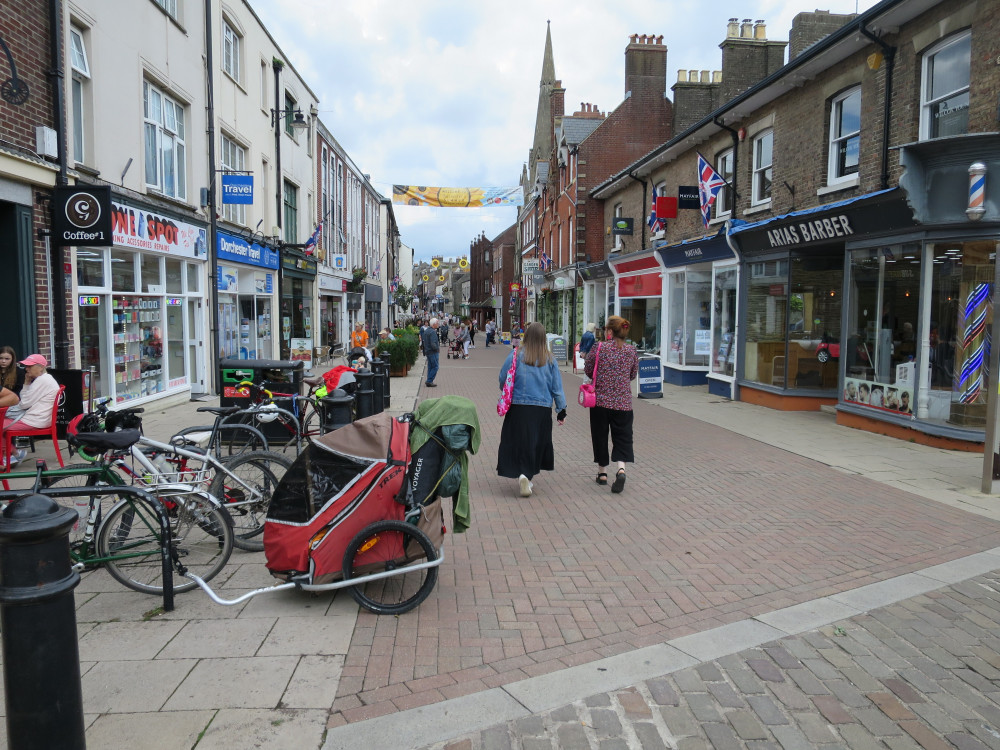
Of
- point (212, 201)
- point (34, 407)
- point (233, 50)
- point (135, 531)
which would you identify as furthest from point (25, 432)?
point (233, 50)

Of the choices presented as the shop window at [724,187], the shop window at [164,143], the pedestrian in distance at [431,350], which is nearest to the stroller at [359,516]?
the shop window at [164,143]

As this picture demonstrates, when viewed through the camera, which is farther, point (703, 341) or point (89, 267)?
point (703, 341)

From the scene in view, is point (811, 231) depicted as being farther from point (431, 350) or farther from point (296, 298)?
point (296, 298)

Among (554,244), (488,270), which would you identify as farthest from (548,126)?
(488,270)

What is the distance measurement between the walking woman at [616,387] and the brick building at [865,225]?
3.58 m

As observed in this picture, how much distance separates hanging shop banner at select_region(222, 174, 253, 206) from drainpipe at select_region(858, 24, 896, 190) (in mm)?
11301

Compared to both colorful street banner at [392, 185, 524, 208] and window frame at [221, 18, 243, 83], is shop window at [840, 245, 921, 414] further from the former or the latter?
colorful street banner at [392, 185, 524, 208]

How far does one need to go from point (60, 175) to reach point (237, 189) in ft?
19.1

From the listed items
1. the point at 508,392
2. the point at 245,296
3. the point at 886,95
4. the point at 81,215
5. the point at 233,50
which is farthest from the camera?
the point at 245,296

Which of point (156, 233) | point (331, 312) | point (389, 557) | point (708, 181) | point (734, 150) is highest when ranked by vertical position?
point (734, 150)

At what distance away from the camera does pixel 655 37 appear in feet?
96.9

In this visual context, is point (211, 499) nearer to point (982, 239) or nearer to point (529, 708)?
point (529, 708)

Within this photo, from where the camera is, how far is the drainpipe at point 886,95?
11.0m

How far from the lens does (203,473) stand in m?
5.16
